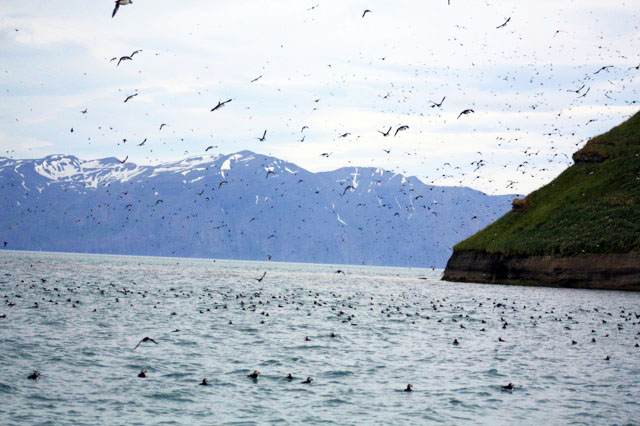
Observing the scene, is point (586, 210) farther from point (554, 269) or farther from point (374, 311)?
point (374, 311)

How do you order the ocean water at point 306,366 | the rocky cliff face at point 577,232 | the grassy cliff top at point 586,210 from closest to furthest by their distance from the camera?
the ocean water at point 306,366
the rocky cliff face at point 577,232
the grassy cliff top at point 586,210

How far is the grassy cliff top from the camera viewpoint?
4795 inches

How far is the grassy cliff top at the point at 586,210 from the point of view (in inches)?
4795

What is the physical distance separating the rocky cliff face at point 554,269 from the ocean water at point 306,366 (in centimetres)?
4901

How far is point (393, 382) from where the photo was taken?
33.8 meters

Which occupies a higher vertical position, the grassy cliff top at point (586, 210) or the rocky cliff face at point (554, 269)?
the grassy cliff top at point (586, 210)

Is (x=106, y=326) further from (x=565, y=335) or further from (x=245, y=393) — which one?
(x=565, y=335)

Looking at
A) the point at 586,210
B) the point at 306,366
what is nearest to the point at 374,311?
the point at 306,366

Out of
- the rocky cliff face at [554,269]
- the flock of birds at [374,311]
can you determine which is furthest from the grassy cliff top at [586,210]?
the flock of birds at [374,311]

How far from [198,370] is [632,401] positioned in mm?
20247

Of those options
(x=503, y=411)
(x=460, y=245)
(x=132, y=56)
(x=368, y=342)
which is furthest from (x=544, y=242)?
(x=503, y=411)

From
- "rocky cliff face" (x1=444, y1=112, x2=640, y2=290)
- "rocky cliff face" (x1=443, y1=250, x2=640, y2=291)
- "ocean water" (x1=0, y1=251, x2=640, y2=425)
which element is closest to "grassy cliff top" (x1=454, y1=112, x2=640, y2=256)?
"rocky cliff face" (x1=444, y1=112, x2=640, y2=290)

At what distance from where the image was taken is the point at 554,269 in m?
126

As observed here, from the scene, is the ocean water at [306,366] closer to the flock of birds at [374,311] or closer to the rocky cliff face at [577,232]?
the flock of birds at [374,311]
